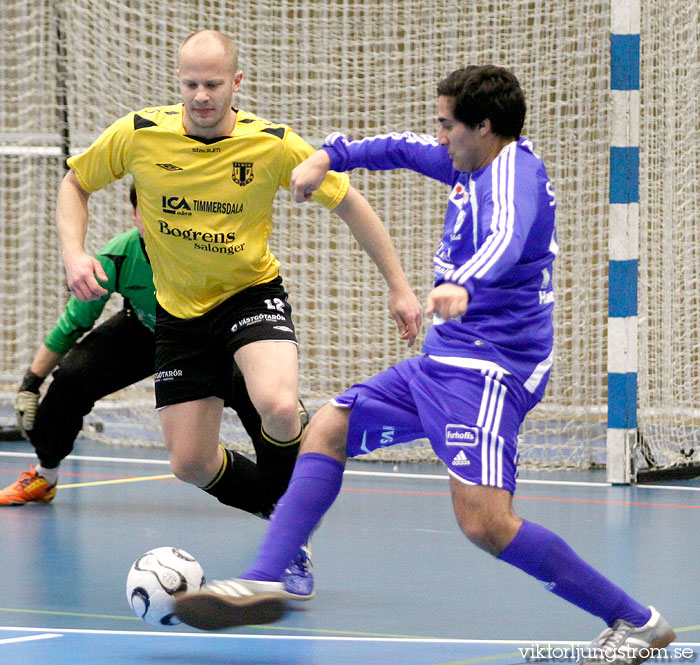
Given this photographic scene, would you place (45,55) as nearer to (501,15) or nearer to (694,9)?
(501,15)

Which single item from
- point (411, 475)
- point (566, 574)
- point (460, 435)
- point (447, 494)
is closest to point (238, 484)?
point (460, 435)

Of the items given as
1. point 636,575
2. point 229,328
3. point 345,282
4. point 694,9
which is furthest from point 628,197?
point 229,328

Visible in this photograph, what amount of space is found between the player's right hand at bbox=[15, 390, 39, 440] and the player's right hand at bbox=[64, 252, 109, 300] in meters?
2.07

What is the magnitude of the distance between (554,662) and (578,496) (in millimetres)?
3094

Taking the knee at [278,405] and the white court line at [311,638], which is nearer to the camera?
the white court line at [311,638]

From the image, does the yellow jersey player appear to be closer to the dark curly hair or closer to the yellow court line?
the dark curly hair

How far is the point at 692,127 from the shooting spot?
Result: 6.86 m

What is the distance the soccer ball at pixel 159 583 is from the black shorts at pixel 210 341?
2.65ft

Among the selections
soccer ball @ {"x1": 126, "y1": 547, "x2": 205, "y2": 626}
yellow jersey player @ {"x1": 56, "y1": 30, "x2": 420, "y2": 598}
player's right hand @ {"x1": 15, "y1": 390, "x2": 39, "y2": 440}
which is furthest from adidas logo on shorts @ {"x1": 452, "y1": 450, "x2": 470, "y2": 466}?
player's right hand @ {"x1": 15, "y1": 390, "x2": 39, "y2": 440}

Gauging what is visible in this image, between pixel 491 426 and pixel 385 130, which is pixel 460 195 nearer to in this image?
pixel 491 426

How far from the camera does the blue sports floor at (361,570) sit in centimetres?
320

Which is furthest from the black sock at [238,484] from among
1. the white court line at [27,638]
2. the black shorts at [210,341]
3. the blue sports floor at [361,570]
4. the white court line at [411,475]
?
the white court line at [411,475]

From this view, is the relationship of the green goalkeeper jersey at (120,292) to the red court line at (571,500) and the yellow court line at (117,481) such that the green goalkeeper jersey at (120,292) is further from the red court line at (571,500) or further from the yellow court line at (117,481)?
the red court line at (571,500)

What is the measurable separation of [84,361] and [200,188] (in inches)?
66.4
